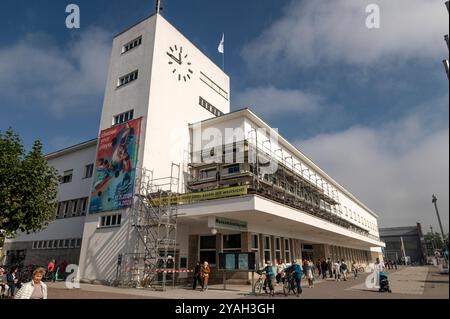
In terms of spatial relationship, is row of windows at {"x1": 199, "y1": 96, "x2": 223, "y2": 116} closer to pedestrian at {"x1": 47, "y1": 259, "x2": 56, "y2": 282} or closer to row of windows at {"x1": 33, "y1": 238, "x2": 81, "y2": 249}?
row of windows at {"x1": 33, "y1": 238, "x2": 81, "y2": 249}

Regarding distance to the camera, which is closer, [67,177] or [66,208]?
[66,208]

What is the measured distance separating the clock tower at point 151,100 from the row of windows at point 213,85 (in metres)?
0.15

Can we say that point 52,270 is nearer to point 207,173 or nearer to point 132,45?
point 207,173

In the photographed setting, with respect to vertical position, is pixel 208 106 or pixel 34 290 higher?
pixel 208 106

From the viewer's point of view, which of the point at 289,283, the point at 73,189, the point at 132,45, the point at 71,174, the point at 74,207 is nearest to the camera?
the point at 289,283

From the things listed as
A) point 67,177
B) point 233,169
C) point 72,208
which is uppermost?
point 67,177

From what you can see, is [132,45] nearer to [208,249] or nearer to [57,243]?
[208,249]

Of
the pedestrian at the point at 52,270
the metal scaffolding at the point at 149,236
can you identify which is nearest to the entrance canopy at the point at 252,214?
the metal scaffolding at the point at 149,236

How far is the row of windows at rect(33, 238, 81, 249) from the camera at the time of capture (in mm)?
24625

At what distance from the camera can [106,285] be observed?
1875cm

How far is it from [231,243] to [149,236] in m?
5.23

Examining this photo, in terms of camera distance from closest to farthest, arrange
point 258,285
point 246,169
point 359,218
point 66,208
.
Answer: point 258,285
point 246,169
point 66,208
point 359,218

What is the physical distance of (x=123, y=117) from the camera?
23.4 meters

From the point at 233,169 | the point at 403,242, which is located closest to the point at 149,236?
the point at 233,169
